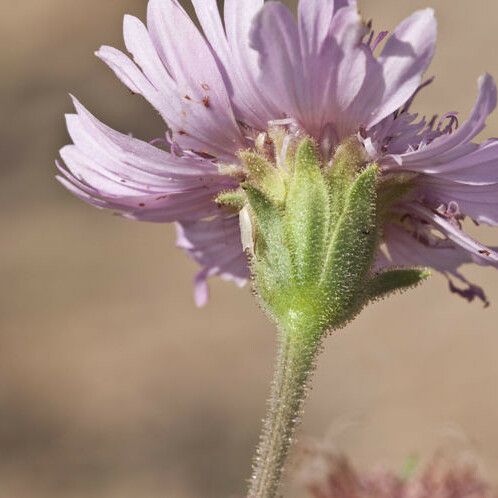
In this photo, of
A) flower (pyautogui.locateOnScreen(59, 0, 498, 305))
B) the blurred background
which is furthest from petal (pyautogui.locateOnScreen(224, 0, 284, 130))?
the blurred background

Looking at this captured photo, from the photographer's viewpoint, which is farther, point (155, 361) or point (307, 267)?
point (155, 361)

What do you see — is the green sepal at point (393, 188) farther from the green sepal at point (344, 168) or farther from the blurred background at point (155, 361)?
the blurred background at point (155, 361)

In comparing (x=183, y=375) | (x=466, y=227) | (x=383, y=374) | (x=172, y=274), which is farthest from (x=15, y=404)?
(x=466, y=227)

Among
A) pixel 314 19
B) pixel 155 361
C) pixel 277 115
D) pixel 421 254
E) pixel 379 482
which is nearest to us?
pixel 314 19

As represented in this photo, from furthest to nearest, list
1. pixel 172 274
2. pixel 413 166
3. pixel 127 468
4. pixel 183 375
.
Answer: pixel 172 274
pixel 183 375
pixel 127 468
pixel 413 166

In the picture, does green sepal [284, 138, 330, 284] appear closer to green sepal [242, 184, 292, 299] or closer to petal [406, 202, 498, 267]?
green sepal [242, 184, 292, 299]

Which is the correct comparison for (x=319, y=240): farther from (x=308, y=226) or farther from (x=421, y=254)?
(x=421, y=254)

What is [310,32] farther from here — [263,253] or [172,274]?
[172,274]

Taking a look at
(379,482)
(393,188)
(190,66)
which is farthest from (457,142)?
(379,482)
